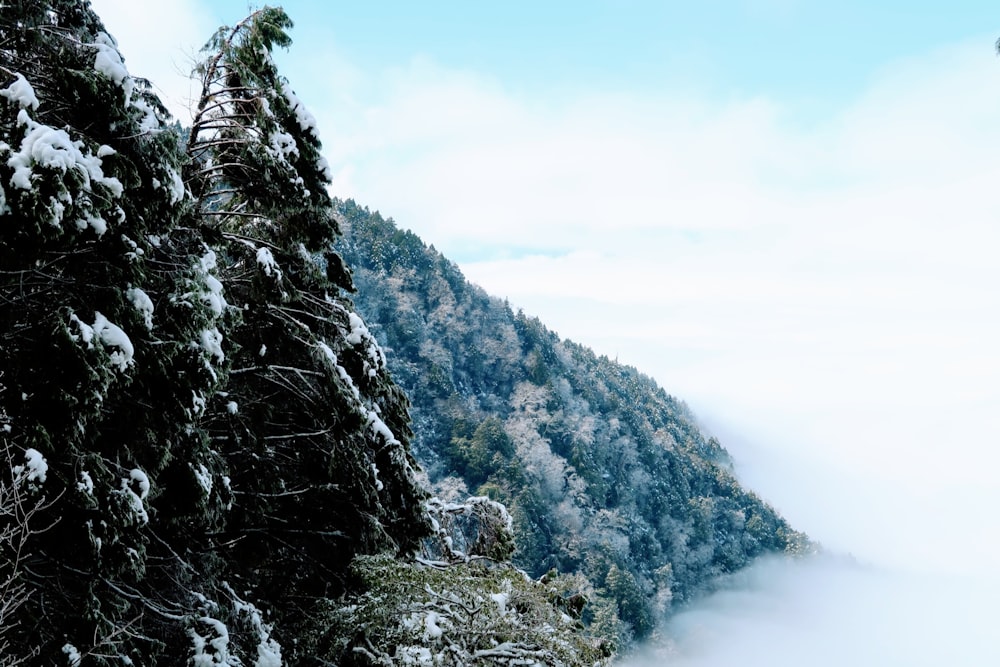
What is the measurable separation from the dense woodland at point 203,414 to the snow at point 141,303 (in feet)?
0.06

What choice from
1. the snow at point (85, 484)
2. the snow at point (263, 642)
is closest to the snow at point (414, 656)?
the snow at point (263, 642)

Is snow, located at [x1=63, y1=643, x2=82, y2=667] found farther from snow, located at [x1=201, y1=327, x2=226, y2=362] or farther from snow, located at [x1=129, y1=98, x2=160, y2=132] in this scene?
snow, located at [x1=129, y1=98, x2=160, y2=132]

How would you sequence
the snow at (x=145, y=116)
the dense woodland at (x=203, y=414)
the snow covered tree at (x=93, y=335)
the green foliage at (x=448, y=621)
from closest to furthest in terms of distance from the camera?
the snow covered tree at (x=93, y=335), the dense woodland at (x=203, y=414), the snow at (x=145, y=116), the green foliage at (x=448, y=621)

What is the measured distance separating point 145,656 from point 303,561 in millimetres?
2858

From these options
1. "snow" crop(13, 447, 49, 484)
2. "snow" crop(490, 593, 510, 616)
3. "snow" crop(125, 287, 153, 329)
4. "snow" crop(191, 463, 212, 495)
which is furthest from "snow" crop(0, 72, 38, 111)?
"snow" crop(490, 593, 510, 616)

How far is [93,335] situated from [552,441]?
3506 inches

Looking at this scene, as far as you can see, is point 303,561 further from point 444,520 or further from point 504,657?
point 504,657

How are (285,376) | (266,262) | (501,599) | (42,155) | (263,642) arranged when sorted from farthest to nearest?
(285,376), (266,262), (263,642), (501,599), (42,155)

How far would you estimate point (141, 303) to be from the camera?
5.67 meters

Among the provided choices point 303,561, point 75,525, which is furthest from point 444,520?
point 75,525

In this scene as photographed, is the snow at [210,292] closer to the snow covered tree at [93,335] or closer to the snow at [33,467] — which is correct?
the snow covered tree at [93,335]

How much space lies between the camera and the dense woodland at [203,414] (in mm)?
4930

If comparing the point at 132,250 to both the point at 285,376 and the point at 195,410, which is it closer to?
the point at 195,410

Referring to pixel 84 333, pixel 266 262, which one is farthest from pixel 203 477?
pixel 266 262
